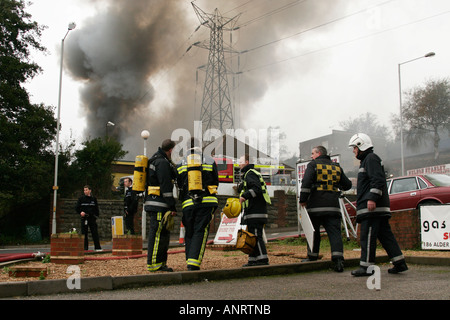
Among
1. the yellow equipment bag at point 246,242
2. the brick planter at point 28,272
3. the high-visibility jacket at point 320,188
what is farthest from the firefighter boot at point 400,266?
the brick planter at point 28,272

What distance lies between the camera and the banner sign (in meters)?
9.15

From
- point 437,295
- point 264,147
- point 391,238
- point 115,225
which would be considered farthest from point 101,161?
point 264,147

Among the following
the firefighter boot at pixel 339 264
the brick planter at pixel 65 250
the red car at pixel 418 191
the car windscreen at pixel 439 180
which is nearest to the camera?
the firefighter boot at pixel 339 264

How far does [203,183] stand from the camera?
6.94 m

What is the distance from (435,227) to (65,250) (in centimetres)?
687

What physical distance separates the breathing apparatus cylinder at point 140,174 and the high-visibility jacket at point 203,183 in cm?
51

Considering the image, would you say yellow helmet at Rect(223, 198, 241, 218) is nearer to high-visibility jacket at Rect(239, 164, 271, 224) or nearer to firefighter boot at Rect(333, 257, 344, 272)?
high-visibility jacket at Rect(239, 164, 271, 224)

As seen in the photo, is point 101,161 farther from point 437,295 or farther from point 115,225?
point 437,295

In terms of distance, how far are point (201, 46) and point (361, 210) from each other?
116 ft

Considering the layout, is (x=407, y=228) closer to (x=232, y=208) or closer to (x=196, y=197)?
(x=232, y=208)

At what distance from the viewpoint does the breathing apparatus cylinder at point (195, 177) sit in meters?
6.71

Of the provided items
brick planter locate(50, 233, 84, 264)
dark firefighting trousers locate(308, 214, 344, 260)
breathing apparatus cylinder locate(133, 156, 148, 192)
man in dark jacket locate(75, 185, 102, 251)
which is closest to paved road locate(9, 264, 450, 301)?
dark firefighting trousers locate(308, 214, 344, 260)

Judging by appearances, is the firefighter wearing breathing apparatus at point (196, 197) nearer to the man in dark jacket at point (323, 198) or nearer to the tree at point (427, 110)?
the man in dark jacket at point (323, 198)

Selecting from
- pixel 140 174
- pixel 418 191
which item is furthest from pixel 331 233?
pixel 418 191
